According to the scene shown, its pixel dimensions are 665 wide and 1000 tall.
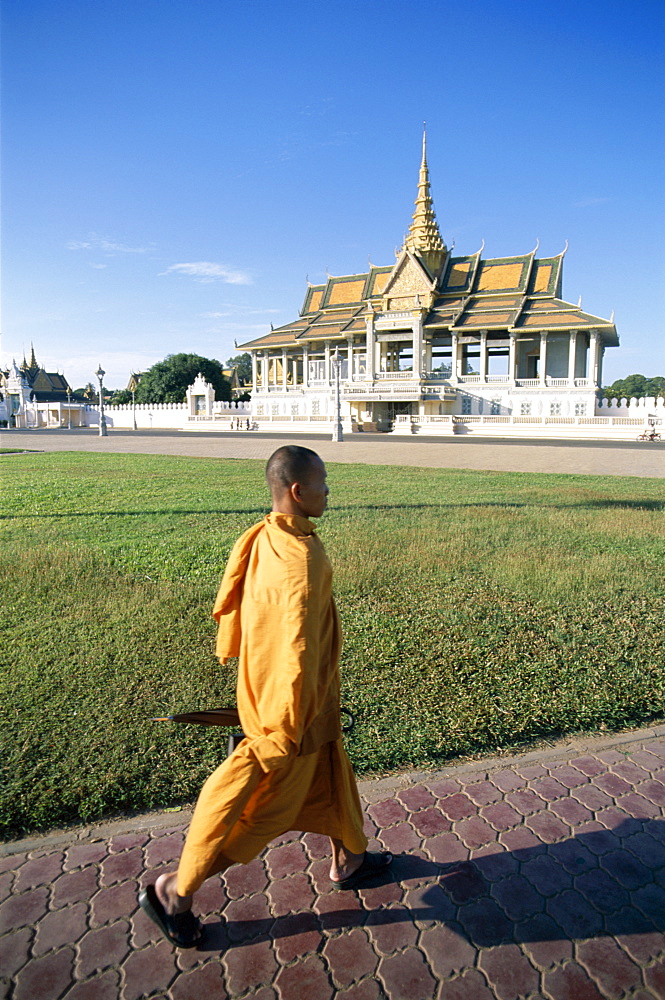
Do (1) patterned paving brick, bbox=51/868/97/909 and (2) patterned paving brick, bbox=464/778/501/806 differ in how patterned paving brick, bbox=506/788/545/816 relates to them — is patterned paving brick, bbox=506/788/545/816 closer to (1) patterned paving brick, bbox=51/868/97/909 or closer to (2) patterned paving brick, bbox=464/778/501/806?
(2) patterned paving brick, bbox=464/778/501/806

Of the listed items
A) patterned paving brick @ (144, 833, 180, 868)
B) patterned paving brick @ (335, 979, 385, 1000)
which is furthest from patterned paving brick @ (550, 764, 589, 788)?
patterned paving brick @ (144, 833, 180, 868)

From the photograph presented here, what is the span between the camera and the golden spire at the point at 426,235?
49469 millimetres

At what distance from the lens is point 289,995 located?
1.85m

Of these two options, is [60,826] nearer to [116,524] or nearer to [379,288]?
[116,524]

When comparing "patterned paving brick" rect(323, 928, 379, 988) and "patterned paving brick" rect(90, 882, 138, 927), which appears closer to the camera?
"patterned paving brick" rect(323, 928, 379, 988)

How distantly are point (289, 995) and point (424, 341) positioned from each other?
161 ft

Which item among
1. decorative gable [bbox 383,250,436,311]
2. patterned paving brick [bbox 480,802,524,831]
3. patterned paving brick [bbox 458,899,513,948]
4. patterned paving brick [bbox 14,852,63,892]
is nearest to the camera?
patterned paving brick [bbox 458,899,513,948]

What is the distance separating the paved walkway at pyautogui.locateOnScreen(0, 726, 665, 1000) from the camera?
1896 mm

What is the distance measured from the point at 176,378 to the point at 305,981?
6599cm

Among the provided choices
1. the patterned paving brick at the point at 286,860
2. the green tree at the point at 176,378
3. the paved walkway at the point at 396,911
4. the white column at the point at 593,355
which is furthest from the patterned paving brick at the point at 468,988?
the green tree at the point at 176,378

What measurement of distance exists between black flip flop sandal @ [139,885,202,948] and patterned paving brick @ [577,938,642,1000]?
1.20 metres

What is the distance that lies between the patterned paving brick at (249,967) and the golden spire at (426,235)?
51394 millimetres

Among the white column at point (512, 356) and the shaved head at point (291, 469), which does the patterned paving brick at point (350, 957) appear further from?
the white column at point (512, 356)

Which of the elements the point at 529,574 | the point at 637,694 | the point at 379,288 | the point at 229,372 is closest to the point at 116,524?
the point at 529,574
